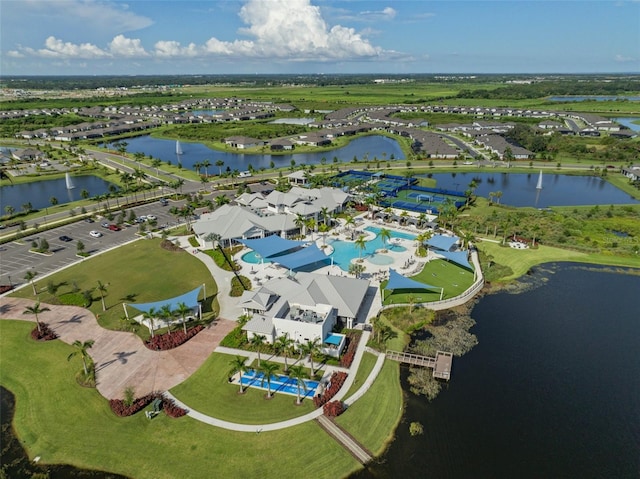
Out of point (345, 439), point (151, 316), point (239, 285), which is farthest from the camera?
point (239, 285)

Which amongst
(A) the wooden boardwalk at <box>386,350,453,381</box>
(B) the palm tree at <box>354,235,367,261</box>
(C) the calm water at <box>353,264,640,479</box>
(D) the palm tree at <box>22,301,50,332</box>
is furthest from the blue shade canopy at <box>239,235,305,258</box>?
(C) the calm water at <box>353,264,640,479</box>

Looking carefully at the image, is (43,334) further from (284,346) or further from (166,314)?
(284,346)

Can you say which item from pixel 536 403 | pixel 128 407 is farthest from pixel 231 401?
pixel 536 403

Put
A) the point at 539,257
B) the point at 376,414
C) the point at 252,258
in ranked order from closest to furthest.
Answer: the point at 376,414 → the point at 252,258 → the point at 539,257

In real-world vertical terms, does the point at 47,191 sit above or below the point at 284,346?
above

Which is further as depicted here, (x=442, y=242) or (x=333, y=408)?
(x=442, y=242)

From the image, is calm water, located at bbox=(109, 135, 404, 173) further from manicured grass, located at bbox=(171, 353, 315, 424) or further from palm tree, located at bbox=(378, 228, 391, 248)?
manicured grass, located at bbox=(171, 353, 315, 424)
